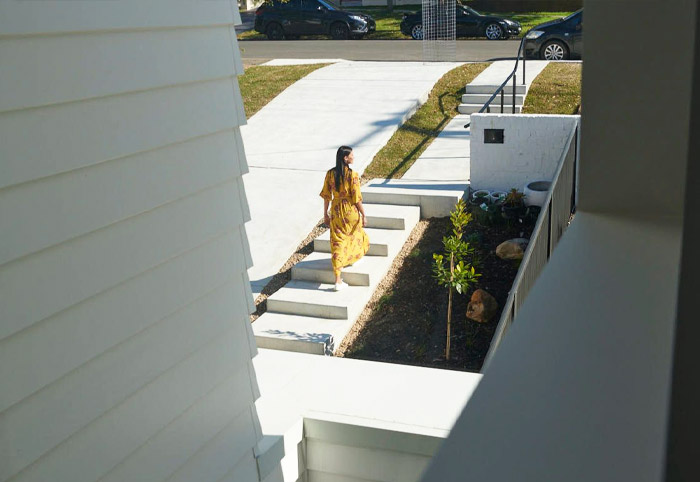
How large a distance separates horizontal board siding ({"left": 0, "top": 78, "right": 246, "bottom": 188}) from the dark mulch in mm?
4422

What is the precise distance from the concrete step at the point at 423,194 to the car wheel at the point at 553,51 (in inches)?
360

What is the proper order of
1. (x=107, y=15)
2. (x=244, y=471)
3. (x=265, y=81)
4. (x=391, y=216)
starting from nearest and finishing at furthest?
(x=107, y=15) < (x=244, y=471) < (x=391, y=216) < (x=265, y=81)

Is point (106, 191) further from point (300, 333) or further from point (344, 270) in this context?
point (344, 270)

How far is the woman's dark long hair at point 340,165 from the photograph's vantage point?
7.66m

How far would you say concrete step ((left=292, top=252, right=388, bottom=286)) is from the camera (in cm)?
836

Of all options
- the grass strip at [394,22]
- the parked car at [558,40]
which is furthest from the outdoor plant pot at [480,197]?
the grass strip at [394,22]

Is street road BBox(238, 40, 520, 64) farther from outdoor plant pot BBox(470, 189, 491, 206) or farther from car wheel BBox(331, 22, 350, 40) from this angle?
outdoor plant pot BBox(470, 189, 491, 206)

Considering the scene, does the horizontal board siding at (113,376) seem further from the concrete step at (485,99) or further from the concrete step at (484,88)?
the concrete step at (484,88)

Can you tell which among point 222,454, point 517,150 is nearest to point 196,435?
point 222,454

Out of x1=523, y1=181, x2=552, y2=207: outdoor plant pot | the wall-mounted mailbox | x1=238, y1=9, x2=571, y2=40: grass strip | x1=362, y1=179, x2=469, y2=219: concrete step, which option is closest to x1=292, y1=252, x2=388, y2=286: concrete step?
x1=362, y1=179, x2=469, y2=219: concrete step

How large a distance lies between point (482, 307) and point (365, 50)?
1736 centimetres

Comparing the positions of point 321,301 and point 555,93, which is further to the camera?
point 555,93

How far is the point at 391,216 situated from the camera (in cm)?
951

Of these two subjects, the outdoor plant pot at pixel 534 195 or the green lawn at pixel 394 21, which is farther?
the green lawn at pixel 394 21
